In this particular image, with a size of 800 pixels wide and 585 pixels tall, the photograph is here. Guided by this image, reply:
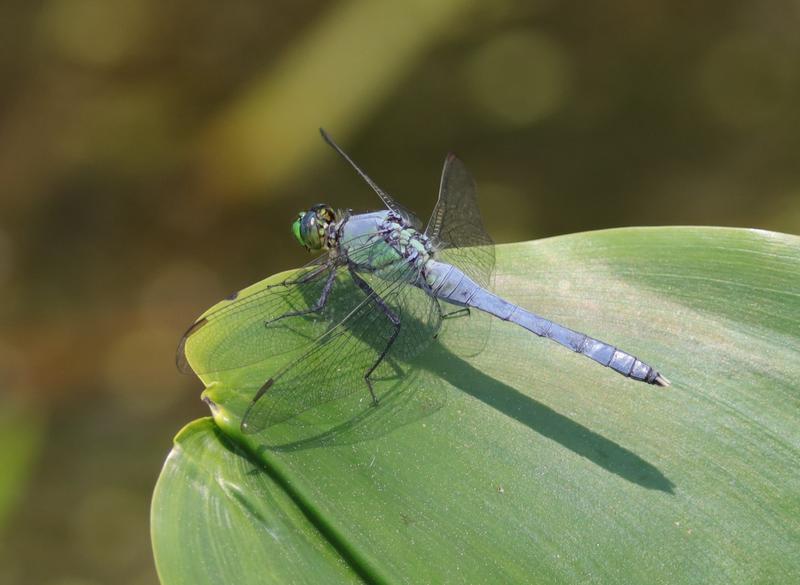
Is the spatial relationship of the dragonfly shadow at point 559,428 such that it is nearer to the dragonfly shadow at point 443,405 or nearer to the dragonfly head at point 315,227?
the dragonfly shadow at point 443,405

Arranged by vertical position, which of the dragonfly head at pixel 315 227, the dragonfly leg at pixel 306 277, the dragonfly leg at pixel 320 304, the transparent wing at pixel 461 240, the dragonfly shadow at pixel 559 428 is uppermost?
the dragonfly head at pixel 315 227

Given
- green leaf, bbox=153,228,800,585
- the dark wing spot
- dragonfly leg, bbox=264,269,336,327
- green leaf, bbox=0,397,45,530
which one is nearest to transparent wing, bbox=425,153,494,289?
dragonfly leg, bbox=264,269,336,327

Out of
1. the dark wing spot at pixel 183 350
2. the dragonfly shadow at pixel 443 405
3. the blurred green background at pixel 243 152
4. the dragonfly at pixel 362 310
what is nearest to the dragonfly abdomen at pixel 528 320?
the dragonfly at pixel 362 310

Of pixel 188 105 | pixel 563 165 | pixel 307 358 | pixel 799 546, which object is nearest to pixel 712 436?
pixel 799 546

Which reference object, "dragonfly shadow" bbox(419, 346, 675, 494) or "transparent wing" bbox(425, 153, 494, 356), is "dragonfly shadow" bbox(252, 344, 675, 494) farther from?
"transparent wing" bbox(425, 153, 494, 356)

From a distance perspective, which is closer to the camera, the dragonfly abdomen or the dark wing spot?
the dragonfly abdomen

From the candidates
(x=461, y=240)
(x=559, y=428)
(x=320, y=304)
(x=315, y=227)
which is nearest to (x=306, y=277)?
(x=320, y=304)
